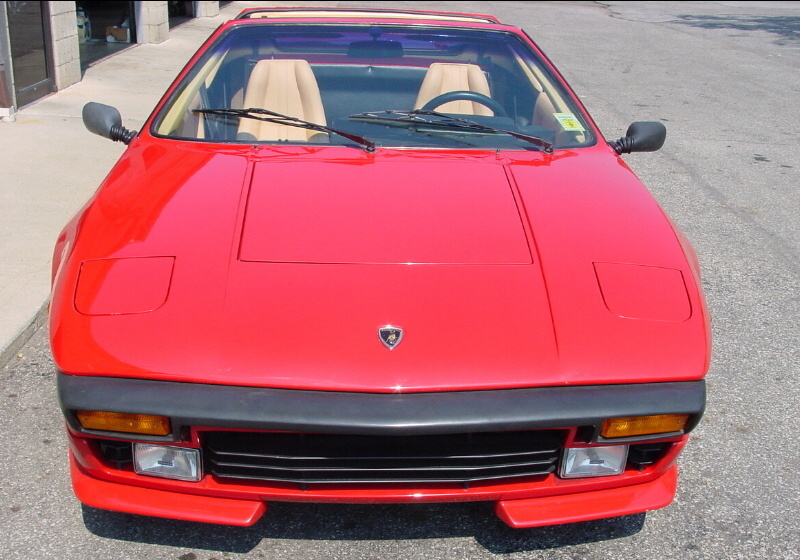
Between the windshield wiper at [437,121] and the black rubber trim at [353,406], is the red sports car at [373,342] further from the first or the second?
the windshield wiper at [437,121]

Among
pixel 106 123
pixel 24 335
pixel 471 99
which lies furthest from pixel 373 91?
pixel 24 335

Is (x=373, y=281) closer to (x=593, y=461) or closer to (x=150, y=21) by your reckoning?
(x=593, y=461)

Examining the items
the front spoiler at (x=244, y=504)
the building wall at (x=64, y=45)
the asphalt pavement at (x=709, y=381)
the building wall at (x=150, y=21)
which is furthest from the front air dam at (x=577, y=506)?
the building wall at (x=150, y=21)

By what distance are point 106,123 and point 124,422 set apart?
6.06ft

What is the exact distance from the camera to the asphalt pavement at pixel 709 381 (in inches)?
98.3

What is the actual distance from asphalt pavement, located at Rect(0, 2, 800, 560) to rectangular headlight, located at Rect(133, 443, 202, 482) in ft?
1.20

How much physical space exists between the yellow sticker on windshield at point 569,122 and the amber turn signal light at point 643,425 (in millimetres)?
1562

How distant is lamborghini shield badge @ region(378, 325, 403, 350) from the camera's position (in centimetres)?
217

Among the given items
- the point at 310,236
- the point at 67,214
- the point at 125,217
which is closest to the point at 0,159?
the point at 67,214

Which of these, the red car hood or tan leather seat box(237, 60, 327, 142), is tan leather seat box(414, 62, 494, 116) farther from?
the red car hood

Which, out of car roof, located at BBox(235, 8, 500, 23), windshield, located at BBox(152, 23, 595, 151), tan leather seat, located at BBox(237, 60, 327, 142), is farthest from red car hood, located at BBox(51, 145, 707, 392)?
car roof, located at BBox(235, 8, 500, 23)

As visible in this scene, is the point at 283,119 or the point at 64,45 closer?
the point at 283,119

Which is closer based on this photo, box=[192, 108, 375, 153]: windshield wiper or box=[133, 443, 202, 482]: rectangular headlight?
box=[133, 443, 202, 482]: rectangular headlight

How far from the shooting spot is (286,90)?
143 inches
